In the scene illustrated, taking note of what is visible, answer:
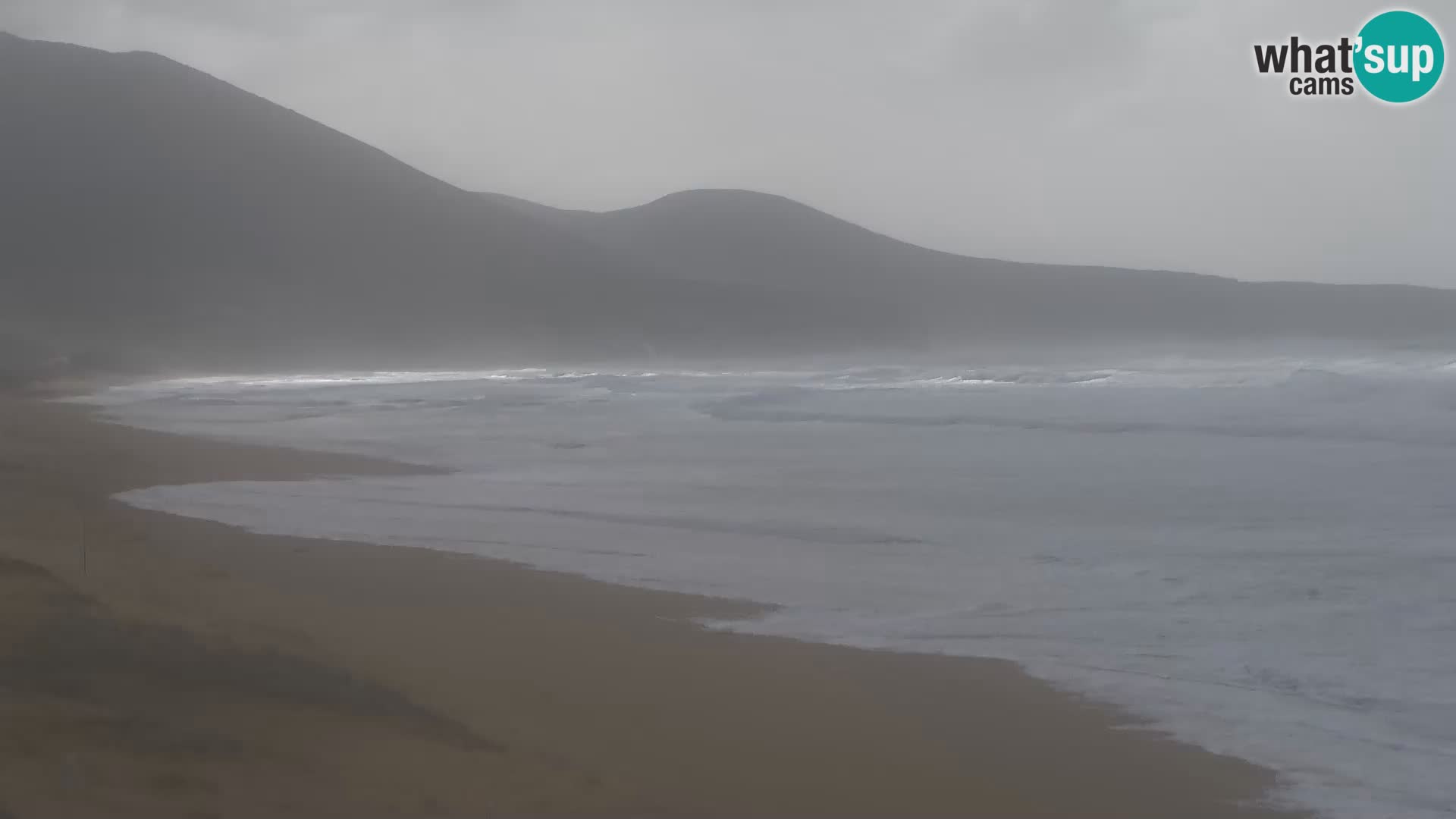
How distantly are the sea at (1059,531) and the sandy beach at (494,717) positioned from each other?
399 millimetres

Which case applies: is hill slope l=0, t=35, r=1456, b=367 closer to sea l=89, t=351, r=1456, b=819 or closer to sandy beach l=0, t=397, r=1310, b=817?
sea l=89, t=351, r=1456, b=819

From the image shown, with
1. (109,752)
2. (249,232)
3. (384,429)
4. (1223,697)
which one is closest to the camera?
(109,752)

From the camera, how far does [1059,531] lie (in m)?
Result: 7.63

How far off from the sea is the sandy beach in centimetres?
40

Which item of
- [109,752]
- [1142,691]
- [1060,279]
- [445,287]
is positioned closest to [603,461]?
[1142,691]

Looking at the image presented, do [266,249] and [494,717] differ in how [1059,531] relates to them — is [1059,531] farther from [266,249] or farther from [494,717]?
[266,249]

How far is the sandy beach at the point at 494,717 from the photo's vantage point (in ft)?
10.4

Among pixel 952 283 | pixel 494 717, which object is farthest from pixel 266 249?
pixel 494 717

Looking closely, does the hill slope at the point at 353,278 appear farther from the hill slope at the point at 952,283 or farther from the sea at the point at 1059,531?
the sea at the point at 1059,531

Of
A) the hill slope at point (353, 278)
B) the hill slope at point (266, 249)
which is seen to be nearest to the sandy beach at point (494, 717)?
the hill slope at point (353, 278)

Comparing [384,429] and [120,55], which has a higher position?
[120,55]

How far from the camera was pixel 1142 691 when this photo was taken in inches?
175

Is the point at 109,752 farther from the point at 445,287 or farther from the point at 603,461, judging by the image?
the point at 445,287

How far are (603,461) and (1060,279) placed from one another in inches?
3697
